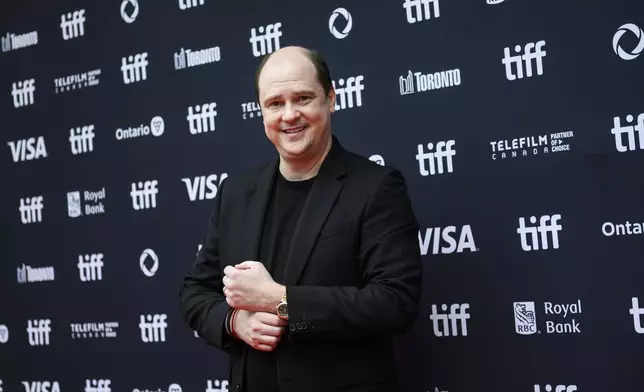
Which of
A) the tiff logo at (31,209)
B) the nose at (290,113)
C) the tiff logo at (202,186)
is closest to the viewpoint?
the nose at (290,113)

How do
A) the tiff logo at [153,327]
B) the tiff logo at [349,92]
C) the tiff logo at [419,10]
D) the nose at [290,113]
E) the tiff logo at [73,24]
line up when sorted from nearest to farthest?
the nose at [290,113]
the tiff logo at [419,10]
the tiff logo at [349,92]
the tiff logo at [153,327]
the tiff logo at [73,24]

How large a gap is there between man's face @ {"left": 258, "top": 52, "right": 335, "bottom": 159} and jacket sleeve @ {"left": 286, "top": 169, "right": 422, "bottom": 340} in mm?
266

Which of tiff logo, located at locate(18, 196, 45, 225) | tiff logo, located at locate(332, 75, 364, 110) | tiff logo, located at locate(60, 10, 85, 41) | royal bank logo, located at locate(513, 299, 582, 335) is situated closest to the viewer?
royal bank logo, located at locate(513, 299, 582, 335)

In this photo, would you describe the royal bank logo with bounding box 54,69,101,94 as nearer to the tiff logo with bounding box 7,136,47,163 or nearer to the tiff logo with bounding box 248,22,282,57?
the tiff logo with bounding box 7,136,47,163

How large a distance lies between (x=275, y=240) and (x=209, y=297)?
0.29 meters

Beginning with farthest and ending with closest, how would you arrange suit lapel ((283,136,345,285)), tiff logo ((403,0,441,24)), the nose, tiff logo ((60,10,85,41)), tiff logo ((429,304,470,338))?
tiff logo ((60,10,85,41)), tiff logo ((403,0,441,24)), tiff logo ((429,304,470,338)), the nose, suit lapel ((283,136,345,285))

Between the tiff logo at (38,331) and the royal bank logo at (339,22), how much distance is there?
2239 millimetres

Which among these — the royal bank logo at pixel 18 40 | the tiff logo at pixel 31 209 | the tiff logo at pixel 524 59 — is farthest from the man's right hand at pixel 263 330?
the royal bank logo at pixel 18 40

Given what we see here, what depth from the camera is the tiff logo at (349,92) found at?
3338 millimetres

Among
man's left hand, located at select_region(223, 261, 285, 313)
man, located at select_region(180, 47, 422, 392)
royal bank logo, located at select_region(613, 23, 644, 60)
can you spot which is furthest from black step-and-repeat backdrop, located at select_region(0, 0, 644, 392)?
man's left hand, located at select_region(223, 261, 285, 313)

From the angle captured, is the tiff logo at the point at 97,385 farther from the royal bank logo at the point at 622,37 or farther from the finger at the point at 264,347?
the royal bank logo at the point at 622,37

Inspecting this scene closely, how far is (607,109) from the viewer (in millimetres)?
2775

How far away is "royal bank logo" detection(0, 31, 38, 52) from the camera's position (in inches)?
176

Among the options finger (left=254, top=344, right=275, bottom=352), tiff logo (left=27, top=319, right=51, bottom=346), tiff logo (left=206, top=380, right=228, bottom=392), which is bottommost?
tiff logo (left=206, top=380, right=228, bottom=392)
